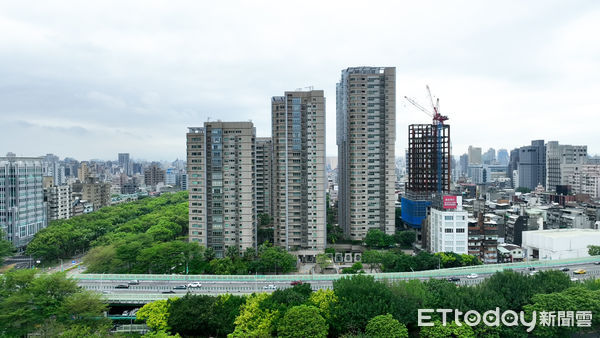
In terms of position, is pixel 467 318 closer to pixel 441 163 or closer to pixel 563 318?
pixel 563 318

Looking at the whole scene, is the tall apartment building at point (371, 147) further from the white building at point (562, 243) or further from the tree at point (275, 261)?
the white building at point (562, 243)

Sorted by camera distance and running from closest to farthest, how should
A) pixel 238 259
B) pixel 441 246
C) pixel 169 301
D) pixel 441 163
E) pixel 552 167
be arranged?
pixel 169 301 → pixel 238 259 → pixel 441 246 → pixel 441 163 → pixel 552 167

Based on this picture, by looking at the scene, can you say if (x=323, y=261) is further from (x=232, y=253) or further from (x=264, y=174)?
(x=264, y=174)

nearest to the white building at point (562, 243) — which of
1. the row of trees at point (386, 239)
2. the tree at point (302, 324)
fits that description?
the row of trees at point (386, 239)

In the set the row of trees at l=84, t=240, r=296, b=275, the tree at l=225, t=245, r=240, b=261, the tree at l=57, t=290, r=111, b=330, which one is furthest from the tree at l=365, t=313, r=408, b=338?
the tree at l=225, t=245, r=240, b=261

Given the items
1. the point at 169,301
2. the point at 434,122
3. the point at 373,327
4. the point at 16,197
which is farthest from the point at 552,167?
the point at 16,197

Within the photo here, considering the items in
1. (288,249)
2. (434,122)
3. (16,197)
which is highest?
(434,122)
